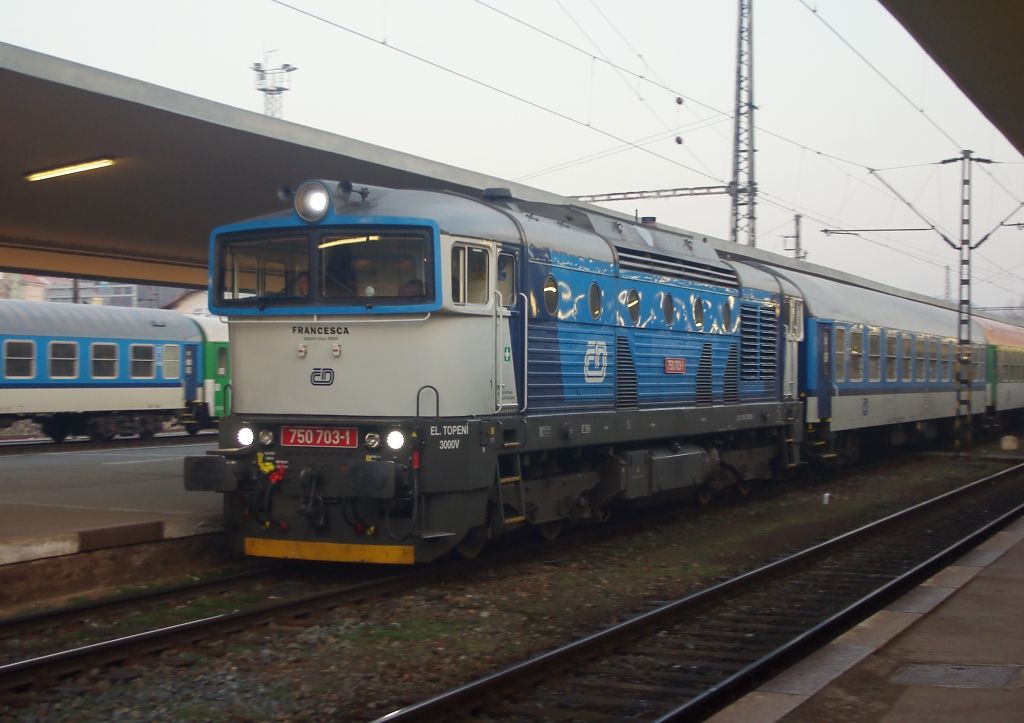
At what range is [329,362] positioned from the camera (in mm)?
9719

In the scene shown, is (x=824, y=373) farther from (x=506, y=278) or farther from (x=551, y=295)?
(x=506, y=278)

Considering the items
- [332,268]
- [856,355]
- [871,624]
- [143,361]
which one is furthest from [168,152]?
[143,361]

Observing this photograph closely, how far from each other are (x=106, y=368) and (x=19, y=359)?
8.18 feet

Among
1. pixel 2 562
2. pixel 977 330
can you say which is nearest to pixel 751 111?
pixel 977 330

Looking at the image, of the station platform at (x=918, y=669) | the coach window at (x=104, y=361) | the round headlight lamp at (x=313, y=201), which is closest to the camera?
the station platform at (x=918, y=669)

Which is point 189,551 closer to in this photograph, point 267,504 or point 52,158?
point 267,504

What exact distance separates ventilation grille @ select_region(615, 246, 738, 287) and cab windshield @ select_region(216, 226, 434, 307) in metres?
3.49

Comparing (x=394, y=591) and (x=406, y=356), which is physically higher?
(x=406, y=356)

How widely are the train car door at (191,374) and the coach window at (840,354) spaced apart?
17.0 metres

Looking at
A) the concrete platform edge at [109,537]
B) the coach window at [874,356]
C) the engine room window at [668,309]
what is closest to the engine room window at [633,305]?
the engine room window at [668,309]

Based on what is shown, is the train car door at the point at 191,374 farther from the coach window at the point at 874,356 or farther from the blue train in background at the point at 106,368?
the coach window at the point at 874,356

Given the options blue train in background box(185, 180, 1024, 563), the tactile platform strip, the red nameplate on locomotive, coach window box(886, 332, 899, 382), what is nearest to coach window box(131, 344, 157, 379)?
blue train in background box(185, 180, 1024, 563)

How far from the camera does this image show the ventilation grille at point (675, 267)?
41.1 feet

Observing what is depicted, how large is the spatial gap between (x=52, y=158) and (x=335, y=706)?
963 cm
